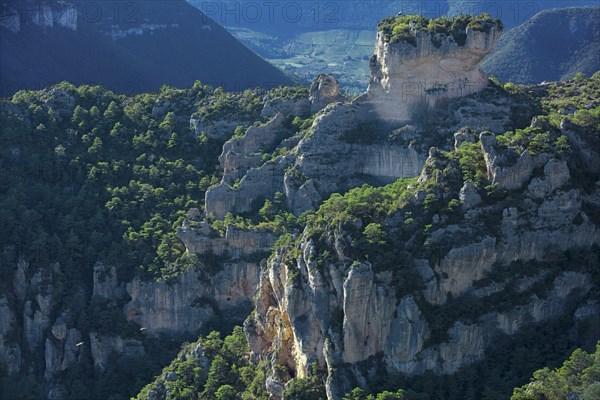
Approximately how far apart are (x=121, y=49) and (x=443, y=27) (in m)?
63.6

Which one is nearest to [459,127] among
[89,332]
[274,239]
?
[274,239]

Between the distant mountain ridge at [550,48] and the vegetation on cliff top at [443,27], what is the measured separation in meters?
49.9

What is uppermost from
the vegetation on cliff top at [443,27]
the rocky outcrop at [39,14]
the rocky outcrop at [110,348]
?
the rocky outcrop at [39,14]

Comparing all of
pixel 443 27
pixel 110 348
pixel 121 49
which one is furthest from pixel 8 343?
pixel 121 49

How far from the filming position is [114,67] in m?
123

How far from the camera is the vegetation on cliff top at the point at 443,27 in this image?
69.6 meters

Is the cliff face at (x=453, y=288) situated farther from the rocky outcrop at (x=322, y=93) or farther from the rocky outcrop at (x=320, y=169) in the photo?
the rocky outcrop at (x=322, y=93)

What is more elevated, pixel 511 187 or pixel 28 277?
pixel 511 187

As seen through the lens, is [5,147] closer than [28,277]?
No

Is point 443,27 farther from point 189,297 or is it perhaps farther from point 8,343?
point 8,343

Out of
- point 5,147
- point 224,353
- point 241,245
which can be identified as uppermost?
point 5,147

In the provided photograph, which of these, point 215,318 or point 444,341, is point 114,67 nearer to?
point 215,318

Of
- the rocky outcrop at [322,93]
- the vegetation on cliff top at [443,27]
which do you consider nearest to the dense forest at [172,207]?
the rocky outcrop at [322,93]

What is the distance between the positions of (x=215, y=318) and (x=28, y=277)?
33.9 ft
